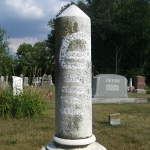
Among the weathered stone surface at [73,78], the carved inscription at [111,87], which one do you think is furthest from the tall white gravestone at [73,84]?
the carved inscription at [111,87]

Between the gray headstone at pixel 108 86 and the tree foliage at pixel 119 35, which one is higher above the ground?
A: the tree foliage at pixel 119 35

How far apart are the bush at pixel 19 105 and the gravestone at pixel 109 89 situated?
5713 mm

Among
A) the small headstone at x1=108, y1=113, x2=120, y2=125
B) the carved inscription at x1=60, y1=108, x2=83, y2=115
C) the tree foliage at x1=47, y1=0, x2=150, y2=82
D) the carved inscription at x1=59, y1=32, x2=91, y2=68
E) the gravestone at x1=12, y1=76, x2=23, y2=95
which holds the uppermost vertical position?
the tree foliage at x1=47, y1=0, x2=150, y2=82

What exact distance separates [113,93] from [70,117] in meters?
11.2

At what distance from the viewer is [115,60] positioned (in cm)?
3941

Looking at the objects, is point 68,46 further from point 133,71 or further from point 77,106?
point 133,71

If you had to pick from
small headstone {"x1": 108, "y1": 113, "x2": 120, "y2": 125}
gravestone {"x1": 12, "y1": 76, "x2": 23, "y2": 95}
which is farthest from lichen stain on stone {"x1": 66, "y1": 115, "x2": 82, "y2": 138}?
gravestone {"x1": 12, "y1": 76, "x2": 23, "y2": 95}

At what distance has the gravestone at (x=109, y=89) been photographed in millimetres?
13890

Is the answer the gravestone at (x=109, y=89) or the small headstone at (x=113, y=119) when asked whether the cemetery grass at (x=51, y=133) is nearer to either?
the small headstone at (x=113, y=119)

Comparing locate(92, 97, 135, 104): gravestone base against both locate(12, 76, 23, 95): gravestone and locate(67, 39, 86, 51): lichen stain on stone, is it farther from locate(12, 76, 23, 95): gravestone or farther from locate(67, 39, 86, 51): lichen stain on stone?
locate(67, 39, 86, 51): lichen stain on stone

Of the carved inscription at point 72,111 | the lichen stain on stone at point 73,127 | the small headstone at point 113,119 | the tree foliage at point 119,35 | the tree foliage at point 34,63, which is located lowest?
the small headstone at point 113,119

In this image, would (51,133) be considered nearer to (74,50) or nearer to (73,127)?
(73,127)

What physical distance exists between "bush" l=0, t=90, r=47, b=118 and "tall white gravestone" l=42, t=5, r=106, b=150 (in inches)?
190

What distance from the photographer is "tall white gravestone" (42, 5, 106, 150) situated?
3248mm
